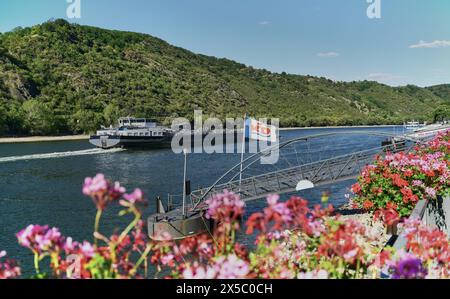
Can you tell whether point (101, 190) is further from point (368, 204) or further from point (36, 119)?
point (36, 119)

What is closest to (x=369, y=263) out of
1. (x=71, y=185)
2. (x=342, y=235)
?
(x=342, y=235)

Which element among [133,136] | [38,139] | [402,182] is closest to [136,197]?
[402,182]

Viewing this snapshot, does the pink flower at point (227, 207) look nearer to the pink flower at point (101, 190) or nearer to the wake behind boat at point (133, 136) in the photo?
the pink flower at point (101, 190)

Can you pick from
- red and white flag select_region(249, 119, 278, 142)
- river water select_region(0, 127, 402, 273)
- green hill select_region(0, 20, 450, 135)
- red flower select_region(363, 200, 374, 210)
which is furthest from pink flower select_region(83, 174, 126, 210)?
green hill select_region(0, 20, 450, 135)

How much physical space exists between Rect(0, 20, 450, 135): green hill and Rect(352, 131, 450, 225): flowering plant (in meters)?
77.3

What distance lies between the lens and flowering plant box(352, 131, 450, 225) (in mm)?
10680

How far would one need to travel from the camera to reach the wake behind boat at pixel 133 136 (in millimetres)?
63622

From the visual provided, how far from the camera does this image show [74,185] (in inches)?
1276

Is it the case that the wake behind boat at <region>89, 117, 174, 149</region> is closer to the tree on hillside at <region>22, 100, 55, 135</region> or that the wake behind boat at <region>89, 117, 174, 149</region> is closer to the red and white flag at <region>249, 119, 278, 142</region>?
the tree on hillside at <region>22, 100, 55, 135</region>

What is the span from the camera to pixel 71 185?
32.5 m

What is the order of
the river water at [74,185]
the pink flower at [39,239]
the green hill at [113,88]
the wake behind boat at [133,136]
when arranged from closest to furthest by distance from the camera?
the pink flower at [39,239] → the river water at [74,185] → the wake behind boat at [133,136] → the green hill at [113,88]

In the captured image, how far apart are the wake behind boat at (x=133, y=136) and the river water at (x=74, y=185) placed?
21.2 feet

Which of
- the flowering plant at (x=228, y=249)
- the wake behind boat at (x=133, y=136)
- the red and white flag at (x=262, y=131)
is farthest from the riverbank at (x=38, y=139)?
the flowering plant at (x=228, y=249)
